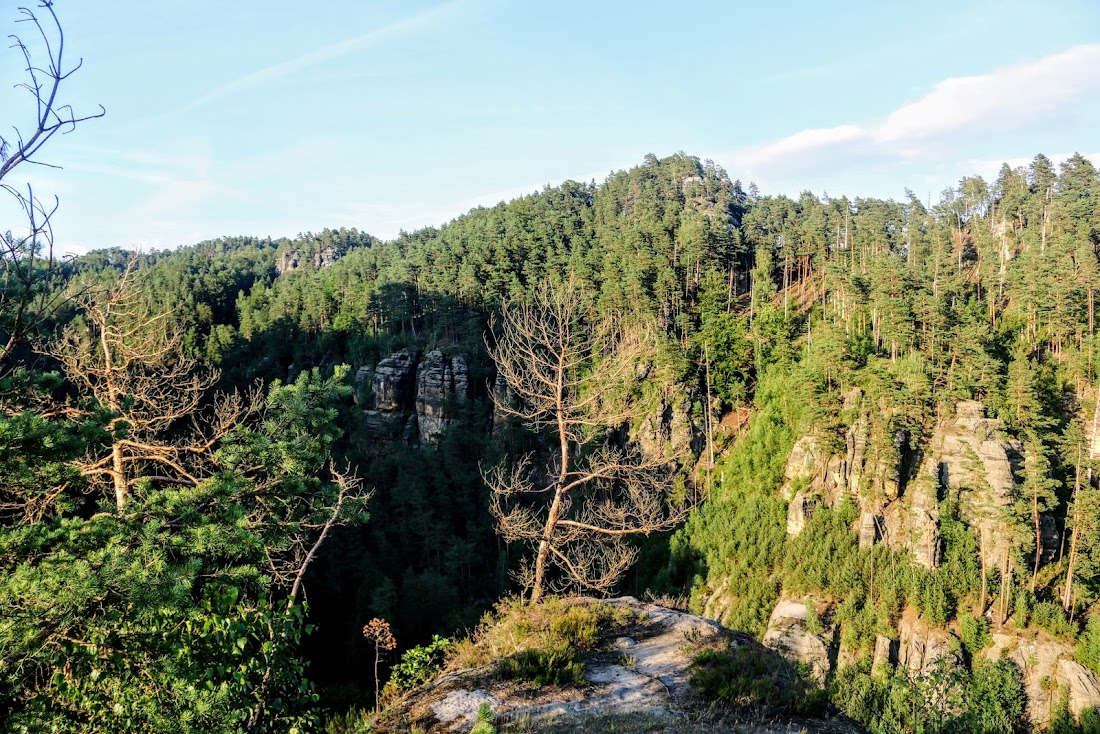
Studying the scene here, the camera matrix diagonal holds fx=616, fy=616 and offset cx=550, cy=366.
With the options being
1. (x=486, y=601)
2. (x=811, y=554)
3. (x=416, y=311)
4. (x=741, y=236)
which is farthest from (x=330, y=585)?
Answer: (x=741, y=236)

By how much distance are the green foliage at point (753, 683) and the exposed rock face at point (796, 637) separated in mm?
23227

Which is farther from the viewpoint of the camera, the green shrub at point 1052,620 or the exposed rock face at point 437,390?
the exposed rock face at point 437,390

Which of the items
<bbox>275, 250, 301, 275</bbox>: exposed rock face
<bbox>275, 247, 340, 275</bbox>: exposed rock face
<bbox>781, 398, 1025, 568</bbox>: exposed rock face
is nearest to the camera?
<bbox>781, 398, 1025, 568</bbox>: exposed rock face

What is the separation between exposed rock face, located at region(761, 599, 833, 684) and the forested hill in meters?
0.17

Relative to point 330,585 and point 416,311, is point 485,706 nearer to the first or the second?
point 330,585

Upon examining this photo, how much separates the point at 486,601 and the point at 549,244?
125 ft

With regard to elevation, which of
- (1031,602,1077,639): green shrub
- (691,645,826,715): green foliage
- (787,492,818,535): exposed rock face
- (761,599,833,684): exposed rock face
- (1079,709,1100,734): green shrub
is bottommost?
(1079,709,1100,734): green shrub

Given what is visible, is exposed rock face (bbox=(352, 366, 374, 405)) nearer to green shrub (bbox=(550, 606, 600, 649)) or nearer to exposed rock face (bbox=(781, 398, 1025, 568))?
exposed rock face (bbox=(781, 398, 1025, 568))

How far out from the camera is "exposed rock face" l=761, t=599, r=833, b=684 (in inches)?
1126

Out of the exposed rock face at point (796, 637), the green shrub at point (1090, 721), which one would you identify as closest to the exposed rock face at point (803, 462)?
the exposed rock face at point (796, 637)

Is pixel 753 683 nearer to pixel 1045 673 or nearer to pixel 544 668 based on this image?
pixel 544 668

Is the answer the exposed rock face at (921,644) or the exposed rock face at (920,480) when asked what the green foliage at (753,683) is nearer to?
the exposed rock face at (921,644)

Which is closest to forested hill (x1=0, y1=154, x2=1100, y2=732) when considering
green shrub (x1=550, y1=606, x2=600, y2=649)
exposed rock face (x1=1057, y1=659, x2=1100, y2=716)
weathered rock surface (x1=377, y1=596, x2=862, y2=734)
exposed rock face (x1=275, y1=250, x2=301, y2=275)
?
exposed rock face (x1=1057, y1=659, x2=1100, y2=716)

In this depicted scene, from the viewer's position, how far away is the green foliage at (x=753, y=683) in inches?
257
